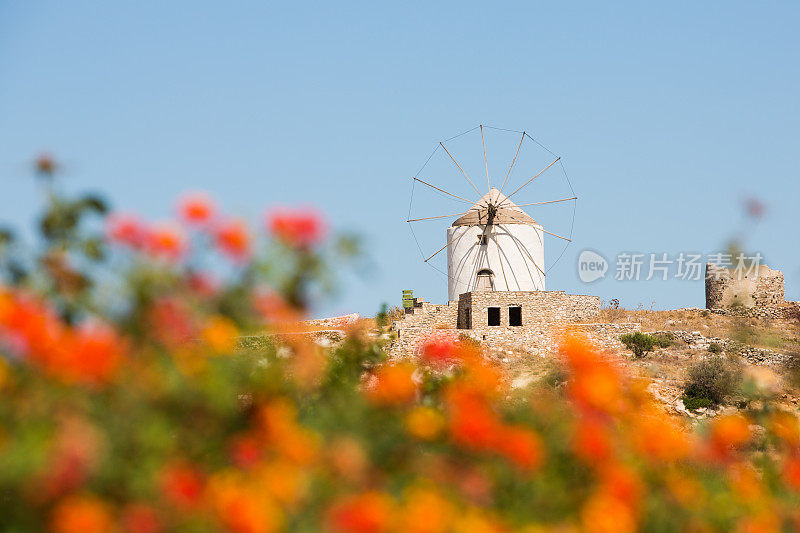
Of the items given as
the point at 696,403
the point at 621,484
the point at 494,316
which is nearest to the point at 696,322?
the point at 494,316

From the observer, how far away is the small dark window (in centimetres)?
2173

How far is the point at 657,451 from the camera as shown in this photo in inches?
112

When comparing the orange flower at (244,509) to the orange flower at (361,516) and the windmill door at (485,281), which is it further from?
the windmill door at (485,281)

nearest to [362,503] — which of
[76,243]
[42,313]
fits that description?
[42,313]

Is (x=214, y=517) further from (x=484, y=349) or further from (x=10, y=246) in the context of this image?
(x=484, y=349)

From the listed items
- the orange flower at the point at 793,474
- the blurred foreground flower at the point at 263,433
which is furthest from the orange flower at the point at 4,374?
the orange flower at the point at 793,474

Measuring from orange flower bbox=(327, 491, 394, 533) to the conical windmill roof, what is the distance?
71.8ft

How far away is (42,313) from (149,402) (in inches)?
14.9

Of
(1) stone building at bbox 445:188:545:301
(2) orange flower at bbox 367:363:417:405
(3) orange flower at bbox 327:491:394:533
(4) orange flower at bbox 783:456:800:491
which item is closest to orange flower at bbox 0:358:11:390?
(3) orange flower at bbox 327:491:394:533

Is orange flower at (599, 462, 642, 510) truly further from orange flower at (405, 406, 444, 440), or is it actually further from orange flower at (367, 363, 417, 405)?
orange flower at (367, 363, 417, 405)

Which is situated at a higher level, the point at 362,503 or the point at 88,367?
the point at 88,367

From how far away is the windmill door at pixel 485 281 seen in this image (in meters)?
23.4

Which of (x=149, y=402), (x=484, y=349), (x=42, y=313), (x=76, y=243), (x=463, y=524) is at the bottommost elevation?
(x=484, y=349)

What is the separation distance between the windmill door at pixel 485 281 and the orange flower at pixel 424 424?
20.8 metres
